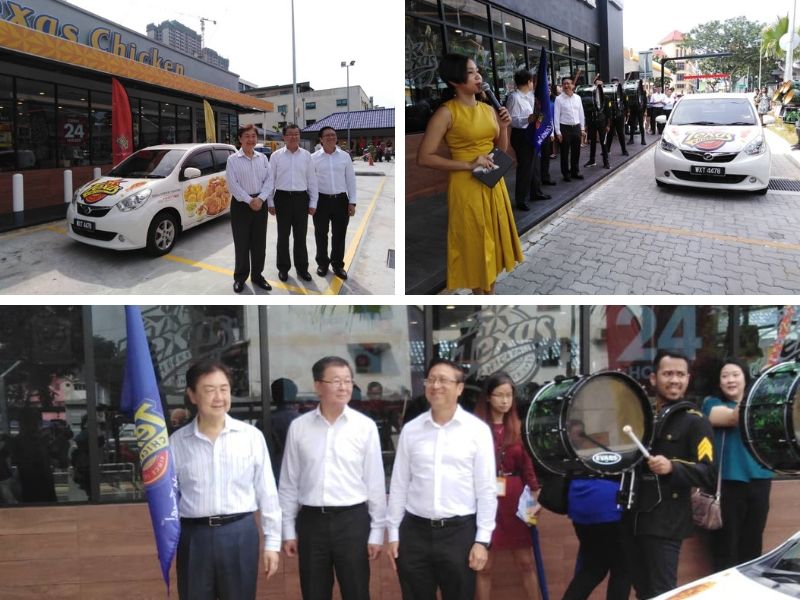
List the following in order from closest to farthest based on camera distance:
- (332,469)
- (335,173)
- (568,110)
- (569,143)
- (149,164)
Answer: (332,469) < (335,173) < (149,164) < (568,110) < (569,143)

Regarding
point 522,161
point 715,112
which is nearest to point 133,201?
point 522,161

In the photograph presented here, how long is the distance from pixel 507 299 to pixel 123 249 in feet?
9.33

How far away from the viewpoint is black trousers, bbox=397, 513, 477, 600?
321 centimetres

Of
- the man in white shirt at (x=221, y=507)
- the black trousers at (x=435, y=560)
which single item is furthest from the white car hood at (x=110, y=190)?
the black trousers at (x=435, y=560)

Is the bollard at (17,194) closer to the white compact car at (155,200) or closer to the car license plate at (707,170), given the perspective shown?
the white compact car at (155,200)

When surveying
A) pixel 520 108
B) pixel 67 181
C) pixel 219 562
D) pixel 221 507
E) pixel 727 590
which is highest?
pixel 520 108

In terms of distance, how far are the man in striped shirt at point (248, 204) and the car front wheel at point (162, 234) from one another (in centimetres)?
67

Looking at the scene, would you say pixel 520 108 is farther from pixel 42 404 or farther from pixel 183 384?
pixel 42 404

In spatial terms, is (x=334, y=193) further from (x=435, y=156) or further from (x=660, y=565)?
(x=660, y=565)

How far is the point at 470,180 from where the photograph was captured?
3.67 m

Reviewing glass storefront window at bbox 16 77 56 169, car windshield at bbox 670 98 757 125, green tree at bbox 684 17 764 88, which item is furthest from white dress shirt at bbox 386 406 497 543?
car windshield at bbox 670 98 757 125

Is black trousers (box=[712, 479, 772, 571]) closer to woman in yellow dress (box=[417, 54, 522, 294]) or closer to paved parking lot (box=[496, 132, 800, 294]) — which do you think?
paved parking lot (box=[496, 132, 800, 294])

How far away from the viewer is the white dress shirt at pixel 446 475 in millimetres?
3238

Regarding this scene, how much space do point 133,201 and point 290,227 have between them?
1.27 meters
